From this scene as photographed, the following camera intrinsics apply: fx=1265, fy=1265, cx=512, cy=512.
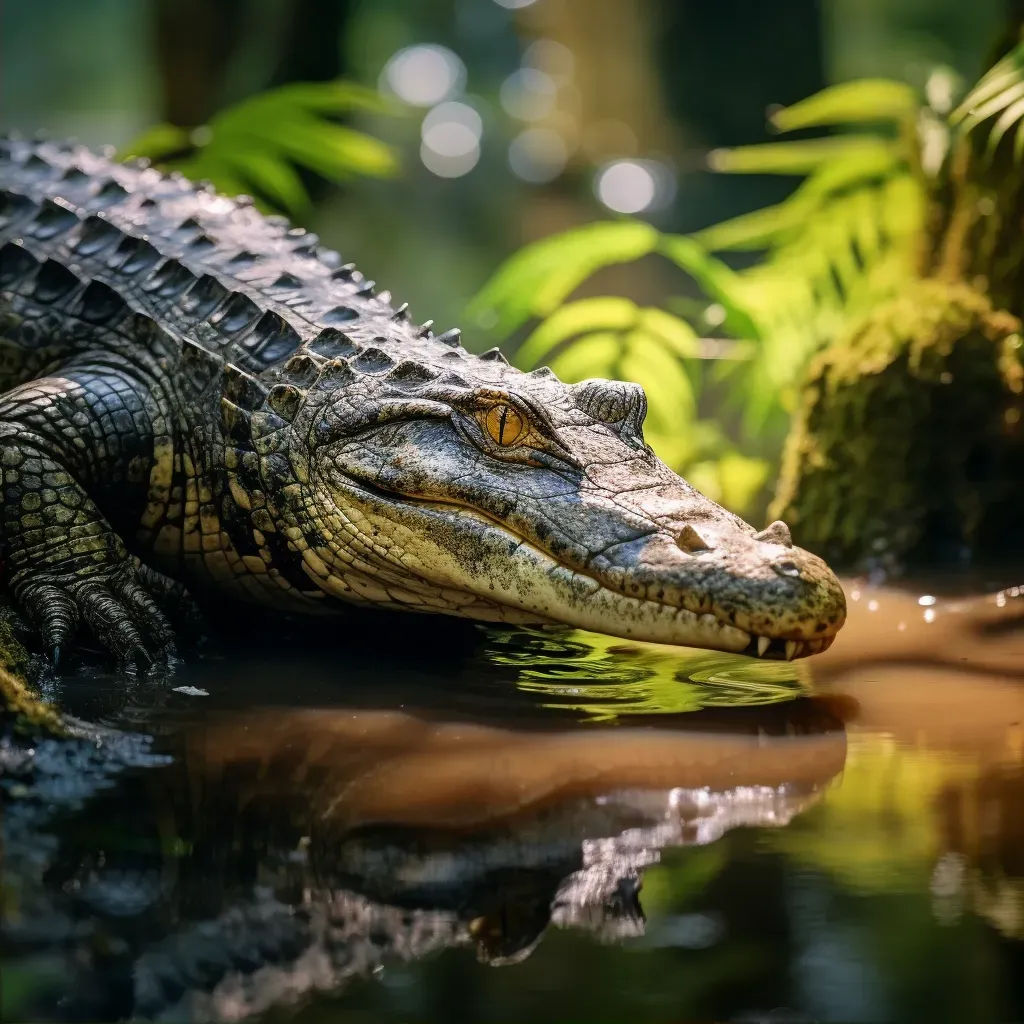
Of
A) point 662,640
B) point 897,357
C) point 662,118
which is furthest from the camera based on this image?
point 662,118

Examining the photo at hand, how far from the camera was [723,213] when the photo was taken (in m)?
12.7

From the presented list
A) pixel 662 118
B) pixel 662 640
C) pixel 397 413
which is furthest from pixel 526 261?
pixel 662 118

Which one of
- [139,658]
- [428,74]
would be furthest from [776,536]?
[428,74]

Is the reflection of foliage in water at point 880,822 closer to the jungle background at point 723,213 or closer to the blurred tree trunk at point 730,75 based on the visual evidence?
the jungle background at point 723,213

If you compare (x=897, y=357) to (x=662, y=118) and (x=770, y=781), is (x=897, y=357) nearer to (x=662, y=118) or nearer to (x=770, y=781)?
(x=770, y=781)

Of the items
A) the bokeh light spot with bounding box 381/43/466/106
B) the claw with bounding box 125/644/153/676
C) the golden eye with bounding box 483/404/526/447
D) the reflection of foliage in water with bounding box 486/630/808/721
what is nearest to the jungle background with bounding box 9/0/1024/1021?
the reflection of foliage in water with bounding box 486/630/808/721

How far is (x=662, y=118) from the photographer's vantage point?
1285 centimetres

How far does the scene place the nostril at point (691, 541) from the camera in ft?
10.0

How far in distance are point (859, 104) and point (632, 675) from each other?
3.49 meters

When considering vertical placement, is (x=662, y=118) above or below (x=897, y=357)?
above

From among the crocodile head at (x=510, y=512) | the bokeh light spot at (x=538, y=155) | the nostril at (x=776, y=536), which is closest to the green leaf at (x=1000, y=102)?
the crocodile head at (x=510, y=512)

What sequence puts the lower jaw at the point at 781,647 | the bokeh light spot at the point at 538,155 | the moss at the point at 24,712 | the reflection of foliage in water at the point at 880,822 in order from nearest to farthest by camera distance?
1. the reflection of foliage in water at the point at 880,822
2. the moss at the point at 24,712
3. the lower jaw at the point at 781,647
4. the bokeh light spot at the point at 538,155

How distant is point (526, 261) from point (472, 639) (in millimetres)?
2325

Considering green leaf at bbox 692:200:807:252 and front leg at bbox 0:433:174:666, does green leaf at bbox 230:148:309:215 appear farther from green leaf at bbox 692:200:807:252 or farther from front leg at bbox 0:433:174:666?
front leg at bbox 0:433:174:666
